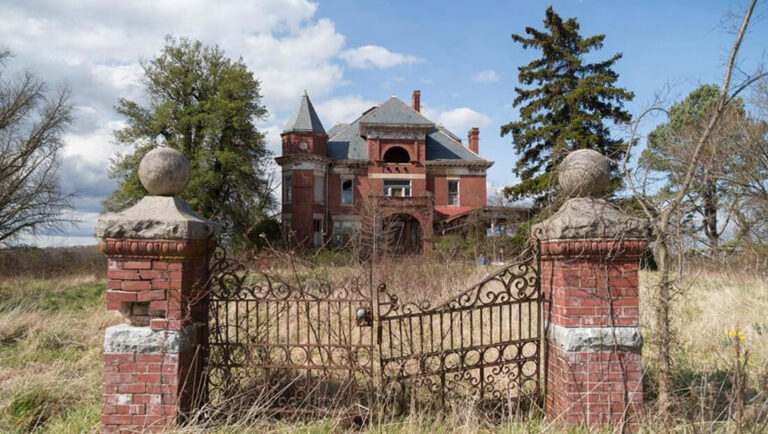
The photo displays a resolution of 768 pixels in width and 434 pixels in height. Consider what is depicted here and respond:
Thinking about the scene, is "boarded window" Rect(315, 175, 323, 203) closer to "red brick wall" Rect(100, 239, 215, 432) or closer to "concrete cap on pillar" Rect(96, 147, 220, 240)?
"concrete cap on pillar" Rect(96, 147, 220, 240)

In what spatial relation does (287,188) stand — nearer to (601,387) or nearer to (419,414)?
(419,414)

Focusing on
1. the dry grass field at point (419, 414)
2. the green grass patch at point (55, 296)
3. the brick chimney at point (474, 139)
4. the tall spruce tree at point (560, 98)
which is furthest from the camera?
the brick chimney at point (474, 139)

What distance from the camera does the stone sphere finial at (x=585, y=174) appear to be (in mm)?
3668

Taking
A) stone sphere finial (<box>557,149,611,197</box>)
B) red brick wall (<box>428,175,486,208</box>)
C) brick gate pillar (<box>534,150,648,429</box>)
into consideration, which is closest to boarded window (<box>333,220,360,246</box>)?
red brick wall (<box>428,175,486,208</box>)

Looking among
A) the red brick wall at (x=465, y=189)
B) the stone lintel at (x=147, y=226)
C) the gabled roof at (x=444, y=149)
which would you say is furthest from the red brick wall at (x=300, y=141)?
the stone lintel at (x=147, y=226)

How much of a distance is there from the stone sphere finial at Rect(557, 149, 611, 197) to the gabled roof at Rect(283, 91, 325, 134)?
25.8 meters

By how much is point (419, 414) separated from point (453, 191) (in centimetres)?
2743

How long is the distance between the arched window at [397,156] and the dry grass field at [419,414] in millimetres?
19904

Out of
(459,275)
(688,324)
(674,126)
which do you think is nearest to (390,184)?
(674,126)

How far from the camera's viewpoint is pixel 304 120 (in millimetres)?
28891

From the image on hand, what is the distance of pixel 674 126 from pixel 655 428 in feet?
83.8

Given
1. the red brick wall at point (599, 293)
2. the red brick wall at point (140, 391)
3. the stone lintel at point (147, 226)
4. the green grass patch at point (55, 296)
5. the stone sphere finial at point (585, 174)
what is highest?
the stone sphere finial at point (585, 174)

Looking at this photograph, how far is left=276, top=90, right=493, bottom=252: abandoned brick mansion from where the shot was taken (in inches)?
1128

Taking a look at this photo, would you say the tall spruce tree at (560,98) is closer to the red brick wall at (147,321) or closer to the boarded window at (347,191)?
the boarded window at (347,191)
